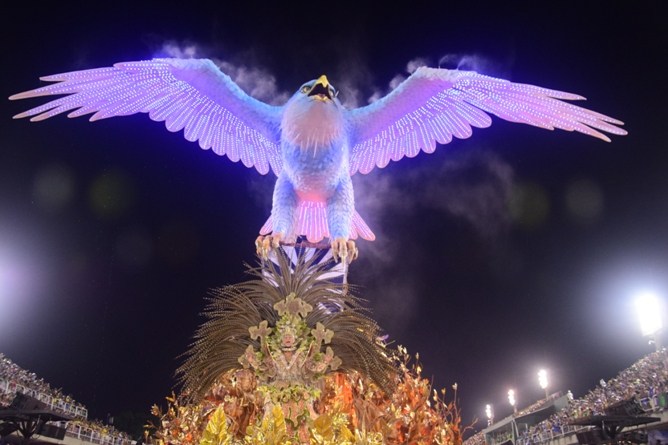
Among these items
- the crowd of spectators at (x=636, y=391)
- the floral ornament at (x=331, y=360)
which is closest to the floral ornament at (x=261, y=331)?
the floral ornament at (x=331, y=360)

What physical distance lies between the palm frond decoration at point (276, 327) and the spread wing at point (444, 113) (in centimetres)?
337

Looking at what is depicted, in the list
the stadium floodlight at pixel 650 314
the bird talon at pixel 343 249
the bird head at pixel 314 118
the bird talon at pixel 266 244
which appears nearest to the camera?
the bird talon at pixel 266 244

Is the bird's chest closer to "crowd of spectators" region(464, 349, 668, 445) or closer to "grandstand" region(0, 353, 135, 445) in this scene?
"crowd of spectators" region(464, 349, 668, 445)

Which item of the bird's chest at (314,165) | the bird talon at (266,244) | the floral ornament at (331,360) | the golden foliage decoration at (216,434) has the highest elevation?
the bird's chest at (314,165)

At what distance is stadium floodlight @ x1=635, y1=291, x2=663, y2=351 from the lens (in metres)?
17.5

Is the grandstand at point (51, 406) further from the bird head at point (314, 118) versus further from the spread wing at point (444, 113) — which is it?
the spread wing at point (444, 113)

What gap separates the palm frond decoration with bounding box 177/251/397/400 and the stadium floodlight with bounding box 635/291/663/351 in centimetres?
1574

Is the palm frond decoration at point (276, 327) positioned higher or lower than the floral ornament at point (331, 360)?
higher

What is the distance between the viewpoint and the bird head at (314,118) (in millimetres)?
6609

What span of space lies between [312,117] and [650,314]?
53.5 ft

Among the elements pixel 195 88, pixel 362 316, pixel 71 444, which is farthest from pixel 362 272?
pixel 71 444

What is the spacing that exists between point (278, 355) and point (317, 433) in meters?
0.76

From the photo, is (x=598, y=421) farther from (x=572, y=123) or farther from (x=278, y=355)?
Answer: (x=278, y=355)

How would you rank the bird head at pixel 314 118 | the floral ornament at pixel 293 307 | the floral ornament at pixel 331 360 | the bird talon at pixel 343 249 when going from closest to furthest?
the floral ornament at pixel 331 360, the floral ornament at pixel 293 307, the bird talon at pixel 343 249, the bird head at pixel 314 118
